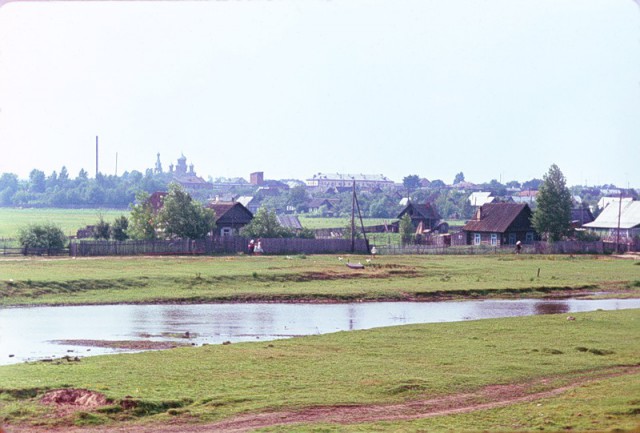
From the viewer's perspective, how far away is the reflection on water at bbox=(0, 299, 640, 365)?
27.6 m

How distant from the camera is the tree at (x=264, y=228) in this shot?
68312 mm

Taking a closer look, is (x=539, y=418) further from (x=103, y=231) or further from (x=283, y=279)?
(x=103, y=231)

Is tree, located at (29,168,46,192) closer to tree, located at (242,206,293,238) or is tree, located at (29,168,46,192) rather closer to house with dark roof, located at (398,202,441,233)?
house with dark roof, located at (398,202,441,233)

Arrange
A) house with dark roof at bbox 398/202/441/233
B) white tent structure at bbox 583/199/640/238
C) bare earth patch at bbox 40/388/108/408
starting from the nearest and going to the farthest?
bare earth patch at bbox 40/388/108/408 < white tent structure at bbox 583/199/640/238 < house with dark roof at bbox 398/202/441/233

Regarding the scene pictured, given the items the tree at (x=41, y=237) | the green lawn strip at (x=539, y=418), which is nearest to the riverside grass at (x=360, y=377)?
the green lawn strip at (x=539, y=418)

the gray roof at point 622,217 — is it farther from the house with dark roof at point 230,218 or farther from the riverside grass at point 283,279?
the house with dark roof at point 230,218

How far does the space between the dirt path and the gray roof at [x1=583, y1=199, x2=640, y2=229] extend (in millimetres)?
65715

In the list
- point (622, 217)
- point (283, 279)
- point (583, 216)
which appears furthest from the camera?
point (583, 216)

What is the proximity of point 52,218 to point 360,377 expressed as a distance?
103 metres

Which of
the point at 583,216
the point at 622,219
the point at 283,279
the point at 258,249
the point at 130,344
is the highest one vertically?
the point at 583,216

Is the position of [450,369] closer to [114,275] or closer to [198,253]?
[114,275]

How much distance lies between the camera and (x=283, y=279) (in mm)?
46438

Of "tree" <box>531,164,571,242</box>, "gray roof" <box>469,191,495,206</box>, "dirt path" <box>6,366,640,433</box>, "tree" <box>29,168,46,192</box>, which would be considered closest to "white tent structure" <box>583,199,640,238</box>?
"tree" <box>531,164,571,242</box>

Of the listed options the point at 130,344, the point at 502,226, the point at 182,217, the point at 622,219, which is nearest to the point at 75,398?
the point at 130,344
